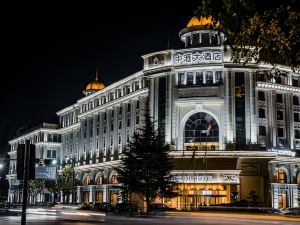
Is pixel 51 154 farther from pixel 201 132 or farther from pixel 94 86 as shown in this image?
pixel 201 132

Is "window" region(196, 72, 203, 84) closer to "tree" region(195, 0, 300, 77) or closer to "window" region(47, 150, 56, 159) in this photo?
"tree" region(195, 0, 300, 77)

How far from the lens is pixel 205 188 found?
58562 mm

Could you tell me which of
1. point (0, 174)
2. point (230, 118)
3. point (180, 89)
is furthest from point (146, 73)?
point (0, 174)

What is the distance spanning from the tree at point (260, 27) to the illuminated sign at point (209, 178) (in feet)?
158

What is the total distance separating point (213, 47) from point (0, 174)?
96.6 meters

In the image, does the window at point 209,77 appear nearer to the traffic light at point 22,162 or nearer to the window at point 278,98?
the window at point 278,98

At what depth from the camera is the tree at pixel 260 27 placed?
866 cm

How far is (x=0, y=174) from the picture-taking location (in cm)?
13862

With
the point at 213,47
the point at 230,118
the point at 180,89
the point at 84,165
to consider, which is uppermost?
the point at 213,47

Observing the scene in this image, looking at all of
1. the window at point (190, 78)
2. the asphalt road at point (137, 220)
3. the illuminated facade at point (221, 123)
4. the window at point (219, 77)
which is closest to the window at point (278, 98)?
the illuminated facade at point (221, 123)

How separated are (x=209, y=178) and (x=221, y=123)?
23.9ft

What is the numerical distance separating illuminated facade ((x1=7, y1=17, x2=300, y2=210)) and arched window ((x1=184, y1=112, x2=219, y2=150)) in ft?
0.42

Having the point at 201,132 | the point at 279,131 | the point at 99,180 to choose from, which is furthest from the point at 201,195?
the point at 99,180

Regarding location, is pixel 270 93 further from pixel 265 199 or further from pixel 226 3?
pixel 226 3
